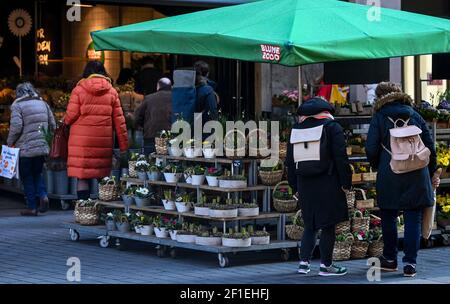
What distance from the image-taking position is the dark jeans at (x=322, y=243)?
1001 cm

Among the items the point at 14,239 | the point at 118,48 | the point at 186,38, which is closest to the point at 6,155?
the point at 14,239

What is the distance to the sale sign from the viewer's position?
32.1 ft

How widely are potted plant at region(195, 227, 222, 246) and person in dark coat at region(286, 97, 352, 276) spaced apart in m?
0.97

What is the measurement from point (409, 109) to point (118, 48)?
322 cm

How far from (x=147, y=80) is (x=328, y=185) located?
8.28 metres

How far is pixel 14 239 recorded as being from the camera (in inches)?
495

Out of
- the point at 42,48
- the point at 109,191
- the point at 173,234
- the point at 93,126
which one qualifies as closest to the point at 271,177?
the point at 173,234

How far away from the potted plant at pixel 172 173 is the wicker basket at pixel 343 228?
1809 millimetres

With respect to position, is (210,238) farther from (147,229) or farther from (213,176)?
(147,229)

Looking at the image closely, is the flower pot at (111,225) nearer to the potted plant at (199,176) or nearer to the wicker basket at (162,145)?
the wicker basket at (162,145)

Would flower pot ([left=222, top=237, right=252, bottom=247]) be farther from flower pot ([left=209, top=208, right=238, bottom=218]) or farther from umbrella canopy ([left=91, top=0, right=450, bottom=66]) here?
umbrella canopy ([left=91, top=0, right=450, bottom=66])

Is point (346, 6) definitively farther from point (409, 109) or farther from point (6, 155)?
point (6, 155)

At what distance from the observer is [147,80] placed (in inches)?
698

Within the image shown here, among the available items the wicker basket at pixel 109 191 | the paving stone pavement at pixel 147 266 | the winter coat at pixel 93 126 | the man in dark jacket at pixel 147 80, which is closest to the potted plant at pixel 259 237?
the paving stone pavement at pixel 147 266
